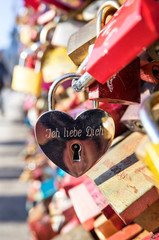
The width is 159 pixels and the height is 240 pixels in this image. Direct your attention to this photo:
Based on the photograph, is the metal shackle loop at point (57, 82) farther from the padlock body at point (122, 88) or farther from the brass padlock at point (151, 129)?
the brass padlock at point (151, 129)

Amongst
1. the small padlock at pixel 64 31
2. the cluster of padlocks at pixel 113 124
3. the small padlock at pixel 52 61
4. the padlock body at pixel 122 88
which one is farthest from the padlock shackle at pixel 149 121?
the small padlock at pixel 64 31

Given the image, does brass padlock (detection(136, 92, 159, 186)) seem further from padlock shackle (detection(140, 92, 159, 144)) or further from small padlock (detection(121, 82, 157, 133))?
small padlock (detection(121, 82, 157, 133))

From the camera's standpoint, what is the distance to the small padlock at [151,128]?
0.88 ft

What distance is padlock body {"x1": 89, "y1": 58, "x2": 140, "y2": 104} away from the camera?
0.40m

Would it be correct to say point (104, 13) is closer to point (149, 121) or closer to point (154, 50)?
point (154, 50)

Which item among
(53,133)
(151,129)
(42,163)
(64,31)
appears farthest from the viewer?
(42,163)

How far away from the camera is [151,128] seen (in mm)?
271

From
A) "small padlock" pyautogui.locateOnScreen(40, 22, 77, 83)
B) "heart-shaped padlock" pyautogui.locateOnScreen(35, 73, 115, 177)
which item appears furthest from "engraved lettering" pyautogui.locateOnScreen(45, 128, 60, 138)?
"small padlock" pyautogui.locateOnScreen(40, 22, 77, 83)

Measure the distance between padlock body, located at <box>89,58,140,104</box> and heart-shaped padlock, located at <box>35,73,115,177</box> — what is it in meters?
0.03

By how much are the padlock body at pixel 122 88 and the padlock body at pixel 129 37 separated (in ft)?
0.25

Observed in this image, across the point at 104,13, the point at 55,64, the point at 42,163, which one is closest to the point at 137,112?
A: the point at 104,13

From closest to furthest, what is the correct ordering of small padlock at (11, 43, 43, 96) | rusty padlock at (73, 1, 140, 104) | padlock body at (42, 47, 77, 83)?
rusty padlock at (73, 1, 140, 104) < padlock body at (42, 47, 77, 83) < small padlock at (11, 43, 43, 96)

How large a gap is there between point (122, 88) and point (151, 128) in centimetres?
17

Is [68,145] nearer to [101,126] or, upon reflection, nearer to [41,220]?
[101,126]
